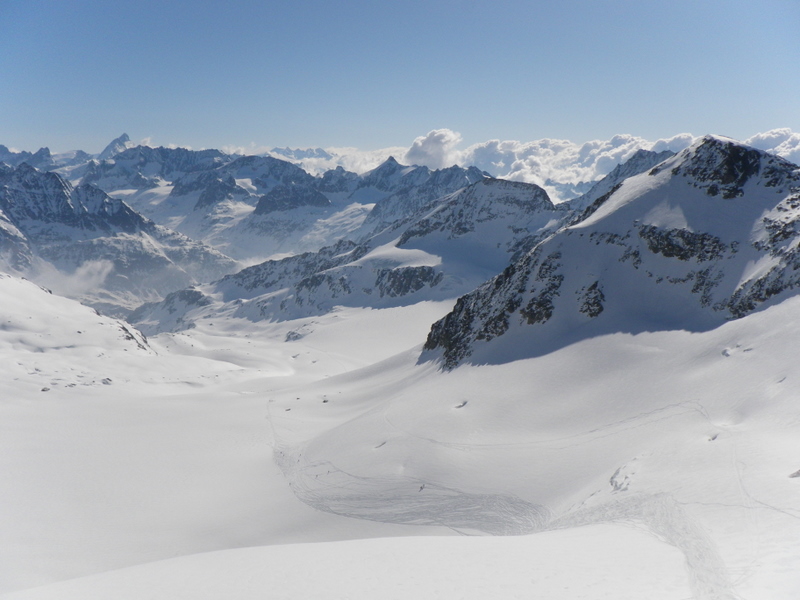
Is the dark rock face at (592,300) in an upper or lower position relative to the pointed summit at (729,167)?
lower

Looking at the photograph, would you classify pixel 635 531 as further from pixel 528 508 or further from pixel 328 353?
pixel 328 353

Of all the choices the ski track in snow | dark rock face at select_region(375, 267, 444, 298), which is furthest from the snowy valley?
dark rock face at select_region(375, 267, 444, 298)

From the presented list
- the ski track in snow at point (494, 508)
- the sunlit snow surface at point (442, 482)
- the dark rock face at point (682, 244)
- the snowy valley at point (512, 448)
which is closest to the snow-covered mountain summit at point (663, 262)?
the dark rock face at point (682, 244)

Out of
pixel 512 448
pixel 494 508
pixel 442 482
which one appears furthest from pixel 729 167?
pixel 442 482

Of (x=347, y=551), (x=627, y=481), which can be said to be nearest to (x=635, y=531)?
(x=627, y=481)

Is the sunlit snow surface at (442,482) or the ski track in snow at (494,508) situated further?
the sunlit snow surface at (442,482)

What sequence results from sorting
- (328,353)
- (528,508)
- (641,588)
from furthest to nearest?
(328,353)
(528,508)
(641,588)

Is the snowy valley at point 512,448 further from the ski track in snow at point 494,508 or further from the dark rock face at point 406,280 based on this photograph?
the dark rock face at point 406,280
